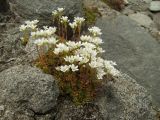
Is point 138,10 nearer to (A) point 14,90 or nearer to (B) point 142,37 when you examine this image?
(B) point 142,37

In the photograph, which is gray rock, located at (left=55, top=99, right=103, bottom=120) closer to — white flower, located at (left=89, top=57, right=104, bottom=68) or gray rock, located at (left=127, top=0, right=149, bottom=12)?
white flower, located at (left=89, top=57, right=104, bottom=68)

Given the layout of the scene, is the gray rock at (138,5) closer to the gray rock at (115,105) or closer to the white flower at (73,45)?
the gray rock at (115,105)

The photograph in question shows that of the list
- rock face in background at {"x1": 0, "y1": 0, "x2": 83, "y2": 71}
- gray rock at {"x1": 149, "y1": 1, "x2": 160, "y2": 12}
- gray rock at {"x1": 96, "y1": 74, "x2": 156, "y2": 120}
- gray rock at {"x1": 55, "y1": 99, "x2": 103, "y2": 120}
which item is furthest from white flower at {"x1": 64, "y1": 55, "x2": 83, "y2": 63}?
gray rock at {"x1": 149, "y1": 1, "x2": 160, "y2": 12}

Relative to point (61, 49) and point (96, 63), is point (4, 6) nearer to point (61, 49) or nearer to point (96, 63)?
point (61, 49)

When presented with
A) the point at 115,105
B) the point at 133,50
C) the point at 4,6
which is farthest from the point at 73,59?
the point at 133,50

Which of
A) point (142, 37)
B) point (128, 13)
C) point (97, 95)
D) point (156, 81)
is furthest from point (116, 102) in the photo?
point (128, 13)
